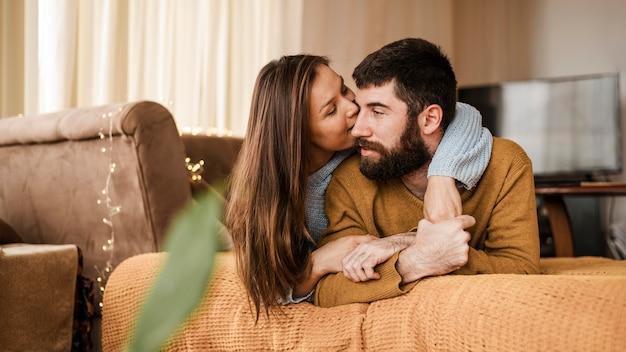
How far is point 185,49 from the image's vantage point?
3.07 meters

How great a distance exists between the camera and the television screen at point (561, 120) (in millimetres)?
4500

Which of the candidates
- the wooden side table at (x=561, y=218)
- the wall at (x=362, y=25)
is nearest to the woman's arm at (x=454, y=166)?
the wooden side table at (x=561, y=218)

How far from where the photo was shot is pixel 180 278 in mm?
331

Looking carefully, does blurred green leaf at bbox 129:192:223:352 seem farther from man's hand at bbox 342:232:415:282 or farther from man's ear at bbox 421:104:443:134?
man's ear at bbox 421:104:443:134

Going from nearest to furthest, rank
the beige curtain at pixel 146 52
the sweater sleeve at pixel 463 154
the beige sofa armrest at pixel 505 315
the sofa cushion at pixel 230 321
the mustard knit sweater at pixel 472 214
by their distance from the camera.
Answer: the beige sofa armrest at pixel 505 315 < the sofa cushion at pixel 230 321 < the mustard knit sweater at pixel 472 214 < the sweater sleeve at pixel 463 154 < the beige curtain at pixel 146 52

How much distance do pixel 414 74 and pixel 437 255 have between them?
0.45m

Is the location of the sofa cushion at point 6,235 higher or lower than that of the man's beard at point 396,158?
lower

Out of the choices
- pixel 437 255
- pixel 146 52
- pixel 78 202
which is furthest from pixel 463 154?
pixel 146 52

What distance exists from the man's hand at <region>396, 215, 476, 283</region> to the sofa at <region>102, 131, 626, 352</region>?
0.03m

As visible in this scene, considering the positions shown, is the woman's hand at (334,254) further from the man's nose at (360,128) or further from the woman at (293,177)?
the man's nose at (360,128)

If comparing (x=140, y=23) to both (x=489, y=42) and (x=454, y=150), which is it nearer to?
(x=454, y=150)

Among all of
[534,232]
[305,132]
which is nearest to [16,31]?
[305,132]

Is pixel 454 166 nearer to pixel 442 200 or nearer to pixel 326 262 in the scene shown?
pixel 442 200

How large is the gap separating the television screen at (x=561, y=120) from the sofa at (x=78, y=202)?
3412 mm
